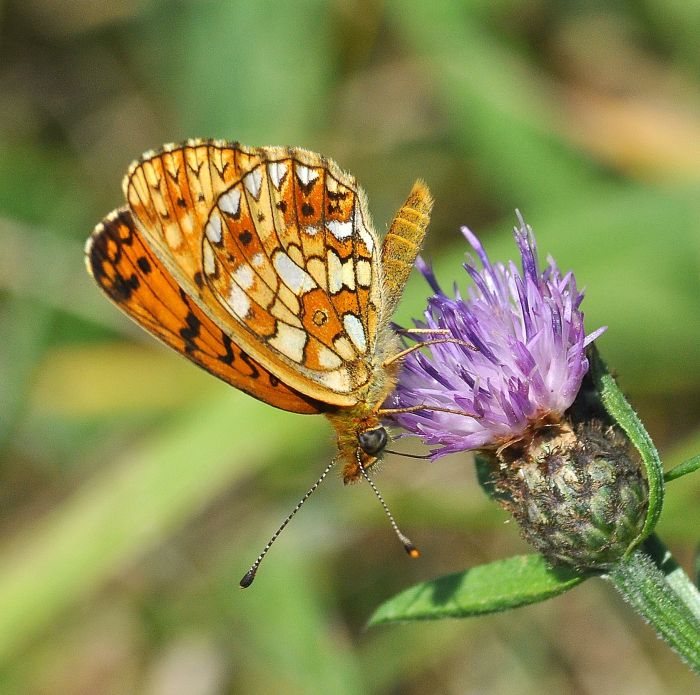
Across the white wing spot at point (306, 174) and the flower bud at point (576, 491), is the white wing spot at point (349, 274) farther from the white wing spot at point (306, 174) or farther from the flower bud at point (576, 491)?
the flower bud at point (576, 491)

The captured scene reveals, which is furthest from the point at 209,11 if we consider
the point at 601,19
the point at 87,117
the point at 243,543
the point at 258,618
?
the point at 258,618

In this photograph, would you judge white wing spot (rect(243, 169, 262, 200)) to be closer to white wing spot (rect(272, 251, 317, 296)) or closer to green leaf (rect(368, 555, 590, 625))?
white wing spot (rect(272, 251, 317, 296))

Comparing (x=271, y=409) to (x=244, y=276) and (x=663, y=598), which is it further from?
(x=663, y=598)

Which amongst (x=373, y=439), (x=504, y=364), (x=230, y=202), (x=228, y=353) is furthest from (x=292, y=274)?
(x=504, y=364)

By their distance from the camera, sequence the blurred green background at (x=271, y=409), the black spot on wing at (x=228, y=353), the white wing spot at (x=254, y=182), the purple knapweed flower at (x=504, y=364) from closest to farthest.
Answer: the purple knapweed flower at (x=504, y=364)
the black spot on wing at (x=228, y=353)
the white wing spot at (x=254, y=182)
the blurred green background at (x=271, y=409)

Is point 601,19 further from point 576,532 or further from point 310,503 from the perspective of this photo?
point 576,532

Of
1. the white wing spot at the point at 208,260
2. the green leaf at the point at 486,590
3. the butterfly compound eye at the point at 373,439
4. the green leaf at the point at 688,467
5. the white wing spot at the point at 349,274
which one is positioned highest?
the white wing spot at the point at 208,260

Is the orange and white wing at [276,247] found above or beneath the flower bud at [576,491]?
above

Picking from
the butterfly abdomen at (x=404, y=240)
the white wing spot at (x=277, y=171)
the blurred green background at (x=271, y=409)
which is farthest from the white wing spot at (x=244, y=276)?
the blurred green background at (x=271, y=409)
